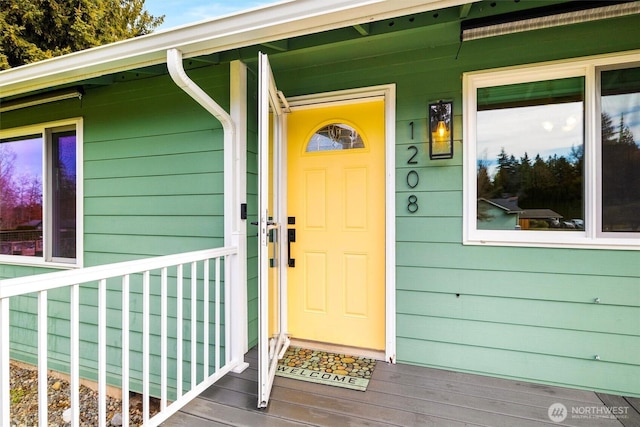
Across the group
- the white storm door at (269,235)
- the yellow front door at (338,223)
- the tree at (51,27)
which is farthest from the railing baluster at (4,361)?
the tree at (51,27)

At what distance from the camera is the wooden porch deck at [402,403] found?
1.63 metres

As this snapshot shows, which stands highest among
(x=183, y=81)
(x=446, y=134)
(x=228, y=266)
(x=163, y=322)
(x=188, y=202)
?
(x=183, y=81)

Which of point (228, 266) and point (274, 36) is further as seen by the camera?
point (228, 266)

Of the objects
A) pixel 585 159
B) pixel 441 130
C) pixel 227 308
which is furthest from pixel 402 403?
pixel 585 159

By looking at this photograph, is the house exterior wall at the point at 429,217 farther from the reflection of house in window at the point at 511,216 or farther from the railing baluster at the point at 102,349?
the railing baluster at the point at 102,349

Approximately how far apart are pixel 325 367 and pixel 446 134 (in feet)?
6.15

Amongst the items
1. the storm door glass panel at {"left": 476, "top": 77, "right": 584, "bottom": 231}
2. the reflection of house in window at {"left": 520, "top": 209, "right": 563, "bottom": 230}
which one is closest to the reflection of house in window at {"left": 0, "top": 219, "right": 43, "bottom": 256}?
the storm door glass panel at {"left": 476, "top": 77, "right": 584, "bottom": 231}

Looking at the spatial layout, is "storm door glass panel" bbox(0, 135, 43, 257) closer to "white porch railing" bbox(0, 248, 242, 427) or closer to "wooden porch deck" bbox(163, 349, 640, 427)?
"white porch railing" bbox(0, 248, 242, 427)

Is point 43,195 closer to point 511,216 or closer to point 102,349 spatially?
point 102,349

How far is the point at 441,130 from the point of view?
212 centimetres

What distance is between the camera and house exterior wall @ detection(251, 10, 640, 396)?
1876 mm

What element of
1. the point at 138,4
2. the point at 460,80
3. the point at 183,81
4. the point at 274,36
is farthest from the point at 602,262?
the point at 138,4

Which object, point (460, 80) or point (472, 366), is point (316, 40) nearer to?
point (460, 80)

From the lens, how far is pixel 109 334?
9.45 ft
